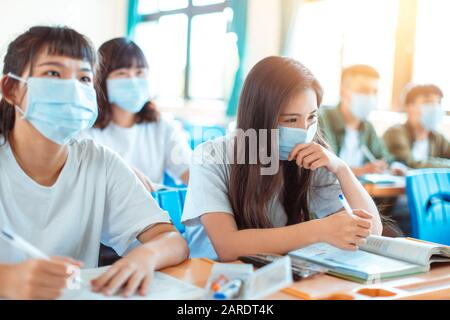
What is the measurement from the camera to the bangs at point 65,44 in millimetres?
1279

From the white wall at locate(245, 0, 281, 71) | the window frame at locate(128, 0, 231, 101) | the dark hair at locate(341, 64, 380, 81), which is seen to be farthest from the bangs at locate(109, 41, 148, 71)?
the window frame at locate(128, 0, 231, 101)

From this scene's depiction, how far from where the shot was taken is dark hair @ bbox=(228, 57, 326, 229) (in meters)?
1.49

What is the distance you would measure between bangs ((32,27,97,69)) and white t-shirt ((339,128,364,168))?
238 centimetres

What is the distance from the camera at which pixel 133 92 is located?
252 centimetres

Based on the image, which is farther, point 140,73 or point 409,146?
point 409,146

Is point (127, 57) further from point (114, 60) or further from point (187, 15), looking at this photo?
point (187, 15)

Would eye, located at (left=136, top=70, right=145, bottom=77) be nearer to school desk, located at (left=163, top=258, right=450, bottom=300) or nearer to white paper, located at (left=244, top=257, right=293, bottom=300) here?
school desk, located at (left=163, top=258, right=450, bottom=300)

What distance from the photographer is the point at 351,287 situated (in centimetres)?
108

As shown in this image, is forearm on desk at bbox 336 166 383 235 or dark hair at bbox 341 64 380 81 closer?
forearm on desk at bbox 336 166 383 235

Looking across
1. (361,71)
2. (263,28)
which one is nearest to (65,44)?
(361,71)

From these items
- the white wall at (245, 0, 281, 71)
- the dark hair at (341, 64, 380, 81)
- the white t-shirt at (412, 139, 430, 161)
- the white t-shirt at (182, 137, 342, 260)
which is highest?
the white wall at (245, 0, 281, 71)

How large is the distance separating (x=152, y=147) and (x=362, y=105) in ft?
5.55
